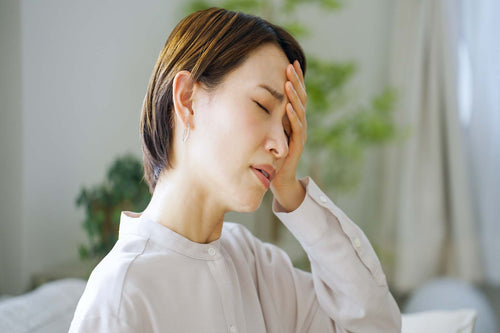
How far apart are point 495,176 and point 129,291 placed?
2.60m

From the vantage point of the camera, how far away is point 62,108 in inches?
83.5

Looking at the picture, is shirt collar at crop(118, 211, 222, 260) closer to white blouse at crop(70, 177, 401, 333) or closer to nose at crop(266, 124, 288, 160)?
white blouse at crop(70, 177, 401, 333)

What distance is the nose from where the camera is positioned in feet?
2.86

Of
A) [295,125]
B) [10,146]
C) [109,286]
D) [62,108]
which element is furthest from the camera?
[62,108]

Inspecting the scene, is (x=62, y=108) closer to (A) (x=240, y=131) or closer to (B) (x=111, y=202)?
(B) (x=111, y=202)

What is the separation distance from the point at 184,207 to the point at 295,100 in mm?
291

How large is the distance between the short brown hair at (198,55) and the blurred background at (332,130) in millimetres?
1118

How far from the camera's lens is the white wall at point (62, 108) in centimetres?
197

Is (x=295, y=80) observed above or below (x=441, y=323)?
above

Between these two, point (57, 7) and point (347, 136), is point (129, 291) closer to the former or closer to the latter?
point (57, 7)

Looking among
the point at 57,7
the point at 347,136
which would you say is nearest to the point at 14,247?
the point at 57,7

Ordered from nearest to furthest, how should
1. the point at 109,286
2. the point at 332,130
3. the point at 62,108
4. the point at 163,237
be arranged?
the point at 109,286 → the point at 163,237 → the point at 62,108 → the point at 332,130

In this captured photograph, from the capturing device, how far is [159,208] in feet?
2.94

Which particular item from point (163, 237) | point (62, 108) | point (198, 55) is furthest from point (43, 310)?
point (62, 108)
